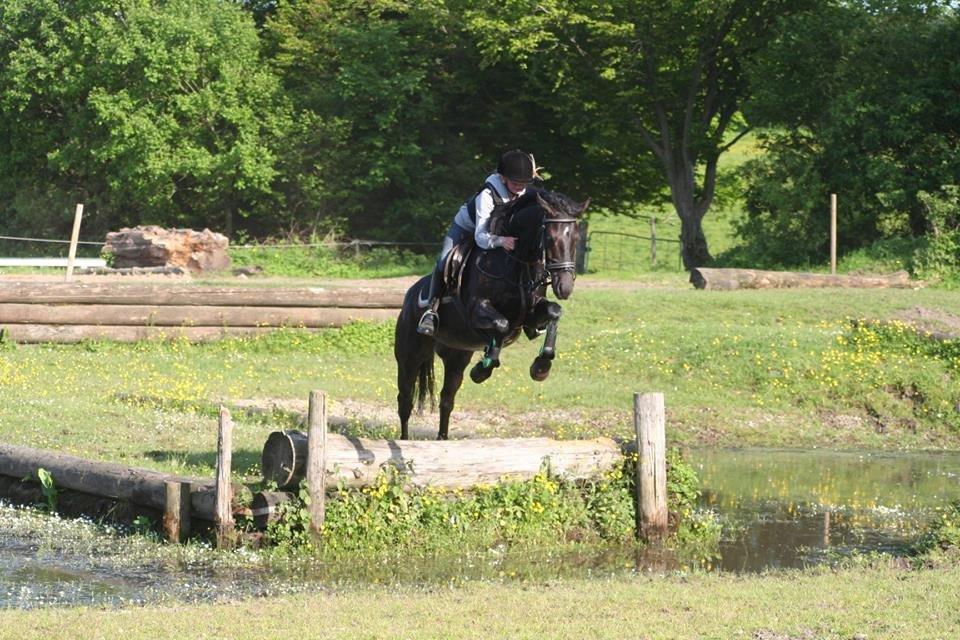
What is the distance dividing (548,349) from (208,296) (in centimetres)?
1462

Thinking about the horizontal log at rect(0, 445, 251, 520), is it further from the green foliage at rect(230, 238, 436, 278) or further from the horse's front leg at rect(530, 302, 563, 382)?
the green foliage at rect(230, 238, 436, 278)

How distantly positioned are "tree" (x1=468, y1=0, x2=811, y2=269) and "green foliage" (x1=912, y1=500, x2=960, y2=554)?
30.6 metres

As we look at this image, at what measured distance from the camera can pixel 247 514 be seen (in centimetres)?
1212

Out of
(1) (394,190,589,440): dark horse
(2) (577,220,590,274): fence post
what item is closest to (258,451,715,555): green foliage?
(1) (394,190,589,440): dark horse

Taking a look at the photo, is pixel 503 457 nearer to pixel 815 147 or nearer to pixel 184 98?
pixel 815 147

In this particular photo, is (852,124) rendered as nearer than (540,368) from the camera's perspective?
No

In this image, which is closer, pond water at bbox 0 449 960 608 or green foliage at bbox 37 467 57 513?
pond water at bbox 0 449 960 608

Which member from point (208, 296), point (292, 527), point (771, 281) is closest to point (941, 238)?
point (771, 281)

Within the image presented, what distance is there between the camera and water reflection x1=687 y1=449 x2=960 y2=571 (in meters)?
12.8

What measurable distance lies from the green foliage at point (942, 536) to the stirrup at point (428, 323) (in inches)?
195

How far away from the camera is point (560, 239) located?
1214cm

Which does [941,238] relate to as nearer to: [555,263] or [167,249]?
[167,249]

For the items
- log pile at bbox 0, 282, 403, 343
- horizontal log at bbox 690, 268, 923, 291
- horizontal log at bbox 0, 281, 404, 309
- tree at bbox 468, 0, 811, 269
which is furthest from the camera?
tree at bbox 468, 0, 811, 269

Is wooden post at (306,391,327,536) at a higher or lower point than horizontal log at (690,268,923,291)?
lower
